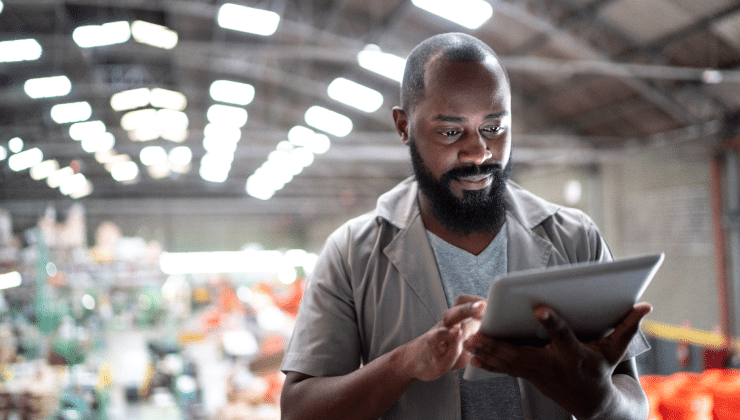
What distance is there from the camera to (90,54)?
38.3 ft

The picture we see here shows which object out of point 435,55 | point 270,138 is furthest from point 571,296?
point 270,138

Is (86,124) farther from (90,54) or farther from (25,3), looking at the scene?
(25,3)

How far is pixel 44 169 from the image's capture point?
19062mm

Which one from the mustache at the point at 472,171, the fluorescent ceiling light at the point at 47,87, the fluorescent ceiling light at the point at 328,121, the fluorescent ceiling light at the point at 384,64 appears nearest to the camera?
the mustache at the point at 472,171

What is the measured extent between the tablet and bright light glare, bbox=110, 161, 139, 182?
21.7m

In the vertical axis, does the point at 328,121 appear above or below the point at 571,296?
above

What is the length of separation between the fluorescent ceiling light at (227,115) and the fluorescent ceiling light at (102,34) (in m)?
4.94

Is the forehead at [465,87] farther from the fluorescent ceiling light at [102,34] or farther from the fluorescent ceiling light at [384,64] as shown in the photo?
the fluorescent ceiling light at [102,34]

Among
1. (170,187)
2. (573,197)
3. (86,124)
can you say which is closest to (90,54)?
(86,124)

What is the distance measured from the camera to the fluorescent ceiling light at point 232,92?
14.3 metres

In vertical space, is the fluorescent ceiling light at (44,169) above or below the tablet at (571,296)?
above

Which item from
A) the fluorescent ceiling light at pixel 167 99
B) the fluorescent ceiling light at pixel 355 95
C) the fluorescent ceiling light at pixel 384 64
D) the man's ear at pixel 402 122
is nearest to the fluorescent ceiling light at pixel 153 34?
the fluorescent ceiling light at pixel 167 99

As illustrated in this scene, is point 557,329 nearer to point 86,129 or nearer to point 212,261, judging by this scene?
point 86,129

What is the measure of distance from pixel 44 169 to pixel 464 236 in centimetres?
2083
